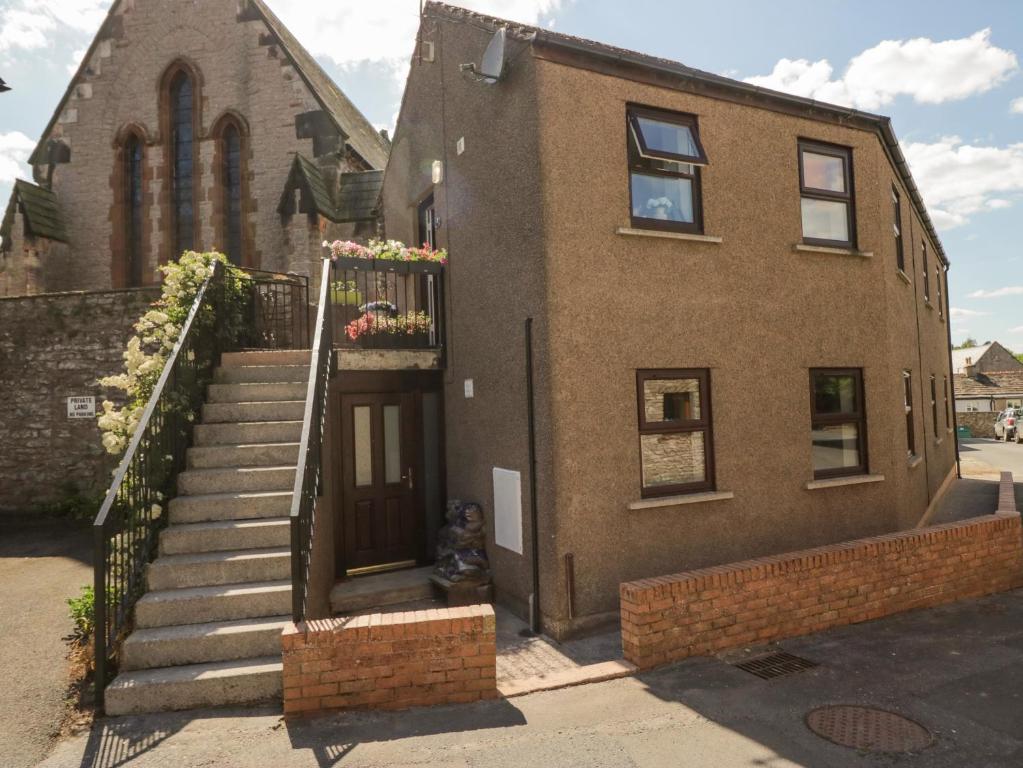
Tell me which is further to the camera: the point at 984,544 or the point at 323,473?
the point at 984,544

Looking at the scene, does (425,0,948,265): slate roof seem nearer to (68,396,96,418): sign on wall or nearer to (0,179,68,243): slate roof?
(68,396,96,418): sign on wall

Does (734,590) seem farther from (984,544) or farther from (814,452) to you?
(984,544)

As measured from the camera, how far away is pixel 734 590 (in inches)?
215

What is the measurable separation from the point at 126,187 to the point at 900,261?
689 inches

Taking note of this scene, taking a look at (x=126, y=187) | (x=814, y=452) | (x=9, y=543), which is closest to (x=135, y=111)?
(x=126, y=187)

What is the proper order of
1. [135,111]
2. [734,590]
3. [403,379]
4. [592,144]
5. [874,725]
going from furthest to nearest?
1. [135,111]
2. [403,379]
3. [592,144]
4. [734,590]
5. [874,725]

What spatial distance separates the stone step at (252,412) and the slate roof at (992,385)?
166ft

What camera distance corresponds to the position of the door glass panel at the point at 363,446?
8.15 m

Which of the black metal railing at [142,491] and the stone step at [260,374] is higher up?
the stone step at [260,374]

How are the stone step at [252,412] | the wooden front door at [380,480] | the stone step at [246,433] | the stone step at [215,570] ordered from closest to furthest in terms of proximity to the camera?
the stone step at [215,570] < the stone step at [246,433] < the stone step at [252,412] < the wooden front door at [380,480]

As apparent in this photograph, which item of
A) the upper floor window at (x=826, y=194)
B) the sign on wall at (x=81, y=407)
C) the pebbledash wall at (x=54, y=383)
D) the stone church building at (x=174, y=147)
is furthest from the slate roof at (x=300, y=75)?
the upper floor window at (x=826, y=194)

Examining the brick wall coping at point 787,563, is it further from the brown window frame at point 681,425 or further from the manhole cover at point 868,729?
the manhole cover at point 868,729

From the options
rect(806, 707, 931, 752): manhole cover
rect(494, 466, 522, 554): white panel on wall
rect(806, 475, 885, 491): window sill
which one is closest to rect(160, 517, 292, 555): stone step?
rect(494, 466, 522, 554): white panel on wall

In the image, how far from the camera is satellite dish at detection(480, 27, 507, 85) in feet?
20.9
